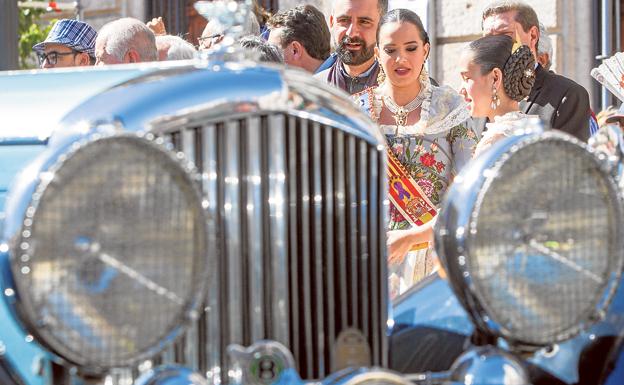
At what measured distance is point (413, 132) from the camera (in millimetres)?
4523

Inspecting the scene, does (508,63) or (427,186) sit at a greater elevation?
(508,63)

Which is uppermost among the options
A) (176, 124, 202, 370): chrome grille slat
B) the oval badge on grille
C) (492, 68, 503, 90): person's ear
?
(492, 68, 503, 90): person's ear

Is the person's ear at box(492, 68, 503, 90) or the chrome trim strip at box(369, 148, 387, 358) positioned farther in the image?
the person's ear at box(492, 68, 503, 90)

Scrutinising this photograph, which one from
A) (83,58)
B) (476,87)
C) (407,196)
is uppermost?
(83,58)

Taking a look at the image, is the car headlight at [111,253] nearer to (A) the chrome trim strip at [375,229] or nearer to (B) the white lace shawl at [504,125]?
(A) the chrome trim strip at [375,229]

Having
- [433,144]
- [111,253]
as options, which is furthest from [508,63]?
[111,253]

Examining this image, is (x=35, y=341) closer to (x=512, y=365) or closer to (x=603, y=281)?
(x=512, y=365)

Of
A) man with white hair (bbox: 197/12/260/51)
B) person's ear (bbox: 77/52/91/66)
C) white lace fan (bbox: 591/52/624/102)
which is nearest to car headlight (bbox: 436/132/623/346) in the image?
man with white hair (bbox: 197/12/260/51)

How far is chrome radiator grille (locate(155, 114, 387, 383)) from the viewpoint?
9.03 feet

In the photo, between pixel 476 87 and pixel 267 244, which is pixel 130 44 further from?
pixel 267 244

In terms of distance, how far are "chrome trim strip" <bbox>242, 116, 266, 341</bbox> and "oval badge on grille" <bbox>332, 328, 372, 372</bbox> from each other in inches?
9.5

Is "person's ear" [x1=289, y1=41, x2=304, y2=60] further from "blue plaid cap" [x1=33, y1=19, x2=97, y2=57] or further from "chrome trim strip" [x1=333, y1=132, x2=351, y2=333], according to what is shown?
"chrome trim strip" [x1=333, y1=132, x2=351, y2=333]

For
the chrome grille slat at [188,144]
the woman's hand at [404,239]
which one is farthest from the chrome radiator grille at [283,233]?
the woman's hand at [404,239]

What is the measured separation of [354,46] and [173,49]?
0.78m
